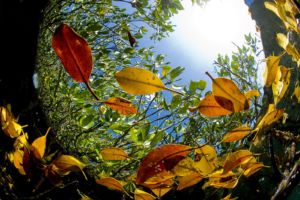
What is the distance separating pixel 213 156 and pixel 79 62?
0.32m

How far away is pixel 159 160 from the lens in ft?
1.87

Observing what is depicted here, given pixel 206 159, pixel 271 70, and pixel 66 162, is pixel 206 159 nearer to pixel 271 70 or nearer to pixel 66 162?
pixel 271 70

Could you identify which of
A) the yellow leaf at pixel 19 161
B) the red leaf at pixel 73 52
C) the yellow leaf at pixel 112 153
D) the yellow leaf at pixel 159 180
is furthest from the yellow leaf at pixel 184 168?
the yellow leaf at pixel 19 161

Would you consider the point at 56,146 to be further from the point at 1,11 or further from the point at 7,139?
the point at 1,11

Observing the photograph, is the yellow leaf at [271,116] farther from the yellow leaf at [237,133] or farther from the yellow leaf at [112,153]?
the yellow leaf at [112,153]

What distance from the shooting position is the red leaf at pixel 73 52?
563mm

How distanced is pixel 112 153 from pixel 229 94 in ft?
1.07

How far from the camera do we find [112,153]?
746 millimetres

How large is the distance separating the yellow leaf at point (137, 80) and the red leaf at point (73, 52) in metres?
0.07

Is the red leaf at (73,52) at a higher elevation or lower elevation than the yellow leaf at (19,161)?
higher

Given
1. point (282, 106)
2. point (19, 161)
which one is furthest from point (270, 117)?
point (282, 106)

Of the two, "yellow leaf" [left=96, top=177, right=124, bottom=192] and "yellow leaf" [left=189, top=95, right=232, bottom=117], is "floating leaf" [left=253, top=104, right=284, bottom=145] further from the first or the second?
"yellow leaf" [left=96, top=177, right=124, bottom=192]

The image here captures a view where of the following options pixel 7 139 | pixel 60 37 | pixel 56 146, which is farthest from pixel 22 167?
pixel 60 37

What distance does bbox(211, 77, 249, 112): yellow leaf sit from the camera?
53cm
